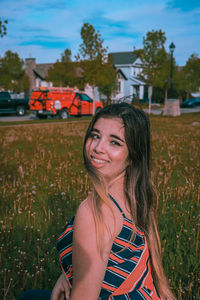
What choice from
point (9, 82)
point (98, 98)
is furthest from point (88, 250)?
point (98, 98)

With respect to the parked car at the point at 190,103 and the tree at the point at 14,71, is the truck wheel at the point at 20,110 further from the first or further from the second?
the parked car at the point at 190,103

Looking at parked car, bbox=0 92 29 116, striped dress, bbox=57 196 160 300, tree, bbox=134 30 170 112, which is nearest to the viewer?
striped dress, bbox=57 196 160 300

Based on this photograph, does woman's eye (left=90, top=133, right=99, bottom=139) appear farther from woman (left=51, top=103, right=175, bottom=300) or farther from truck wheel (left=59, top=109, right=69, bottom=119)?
truck wheel (left=59, top=109, right=69, bottom=119)

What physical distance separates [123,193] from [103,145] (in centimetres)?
29

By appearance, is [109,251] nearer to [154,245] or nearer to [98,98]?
[154,245]

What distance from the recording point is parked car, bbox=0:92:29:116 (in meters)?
25.7

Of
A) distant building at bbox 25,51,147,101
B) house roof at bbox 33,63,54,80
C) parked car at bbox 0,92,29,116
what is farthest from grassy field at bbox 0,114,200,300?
distant building at bbox 25,51,147,101

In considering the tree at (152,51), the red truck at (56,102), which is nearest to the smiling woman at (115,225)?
the red truck at (56,102)

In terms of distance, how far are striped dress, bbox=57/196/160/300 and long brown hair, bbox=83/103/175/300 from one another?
0.55ft

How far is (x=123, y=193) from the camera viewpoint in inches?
66.6

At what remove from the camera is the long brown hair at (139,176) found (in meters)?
1.65

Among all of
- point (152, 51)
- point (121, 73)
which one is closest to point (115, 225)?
point (152, 51)

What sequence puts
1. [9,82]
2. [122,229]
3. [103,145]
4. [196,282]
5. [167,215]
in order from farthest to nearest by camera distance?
[9,82], [167,215], [196,282], [103,145], [122,229]

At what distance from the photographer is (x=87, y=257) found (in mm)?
1285
